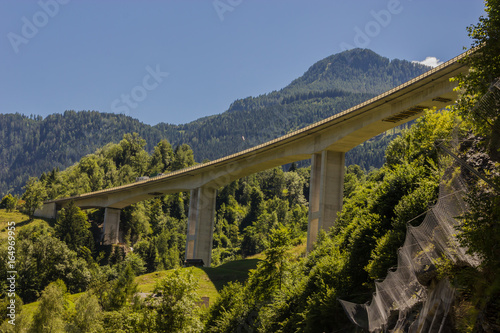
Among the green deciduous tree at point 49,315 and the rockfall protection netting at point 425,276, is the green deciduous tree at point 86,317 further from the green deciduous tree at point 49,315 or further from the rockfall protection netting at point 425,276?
the rockfall protection netting at point 425,276

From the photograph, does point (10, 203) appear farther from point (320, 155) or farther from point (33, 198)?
point (320, 155)

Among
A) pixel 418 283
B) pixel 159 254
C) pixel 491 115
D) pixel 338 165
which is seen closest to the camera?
pixel 491 115

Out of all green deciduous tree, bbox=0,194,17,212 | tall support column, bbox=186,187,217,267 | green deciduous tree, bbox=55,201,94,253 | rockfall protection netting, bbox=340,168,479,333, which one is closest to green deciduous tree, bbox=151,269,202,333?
rockfall protection netting, bbox=340,168,479,333

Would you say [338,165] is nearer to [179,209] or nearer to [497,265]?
[497,265]

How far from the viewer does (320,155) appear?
54031 millimetres

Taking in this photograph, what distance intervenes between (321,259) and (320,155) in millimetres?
24141

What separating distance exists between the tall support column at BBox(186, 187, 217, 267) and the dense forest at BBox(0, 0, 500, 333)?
45.5ft

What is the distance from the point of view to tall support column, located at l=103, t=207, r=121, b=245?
91.6 m

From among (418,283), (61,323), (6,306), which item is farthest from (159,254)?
(418,283)

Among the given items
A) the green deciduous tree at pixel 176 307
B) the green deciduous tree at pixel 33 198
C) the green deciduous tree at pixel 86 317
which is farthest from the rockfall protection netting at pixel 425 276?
the green deciduous tree at pixel 33 198

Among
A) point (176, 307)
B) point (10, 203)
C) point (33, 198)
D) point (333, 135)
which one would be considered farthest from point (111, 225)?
point (176, 307)

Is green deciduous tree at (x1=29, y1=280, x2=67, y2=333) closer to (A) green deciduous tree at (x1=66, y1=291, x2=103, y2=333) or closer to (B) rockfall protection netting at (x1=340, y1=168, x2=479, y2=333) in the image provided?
(A) green deciduous tree at (x1=66, y1=291, x2=103, y2=333)

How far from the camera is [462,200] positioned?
13562 mm

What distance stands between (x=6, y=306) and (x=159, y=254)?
165 ft
